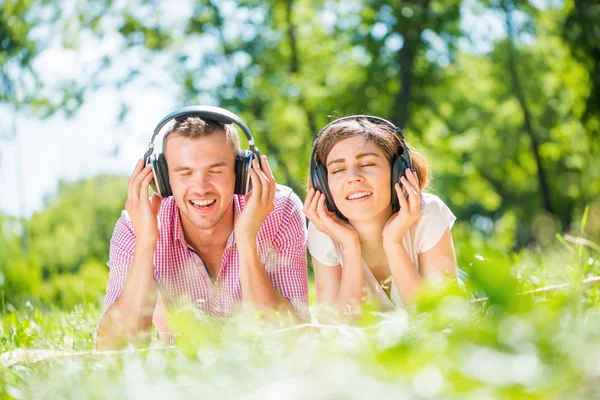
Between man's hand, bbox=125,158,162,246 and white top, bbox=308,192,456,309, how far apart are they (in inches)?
38.3

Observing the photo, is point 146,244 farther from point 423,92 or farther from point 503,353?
point 423,92

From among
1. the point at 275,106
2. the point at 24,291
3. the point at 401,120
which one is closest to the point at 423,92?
the point at 401,120

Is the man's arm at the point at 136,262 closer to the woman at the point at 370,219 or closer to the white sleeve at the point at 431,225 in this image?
the woman at the point at 370,219

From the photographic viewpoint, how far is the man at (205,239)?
10.8 feet

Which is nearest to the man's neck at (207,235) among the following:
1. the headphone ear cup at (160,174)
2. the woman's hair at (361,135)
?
the headphone ear cup at (160,174)

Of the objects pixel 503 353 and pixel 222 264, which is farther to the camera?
pixel 222 264

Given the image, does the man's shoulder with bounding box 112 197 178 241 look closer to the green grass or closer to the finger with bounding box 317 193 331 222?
the finger with bounding box 317 193 331 222

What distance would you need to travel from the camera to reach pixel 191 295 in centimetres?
355

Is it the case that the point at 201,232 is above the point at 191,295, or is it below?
above

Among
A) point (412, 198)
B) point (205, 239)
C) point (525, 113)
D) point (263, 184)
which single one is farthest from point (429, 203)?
point (525, 113)

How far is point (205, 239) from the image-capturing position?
3713mm

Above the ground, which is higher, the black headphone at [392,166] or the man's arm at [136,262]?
the black headphone at [392,166]

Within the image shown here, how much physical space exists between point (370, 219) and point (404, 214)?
29 cm

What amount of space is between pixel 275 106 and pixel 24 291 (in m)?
8.48
